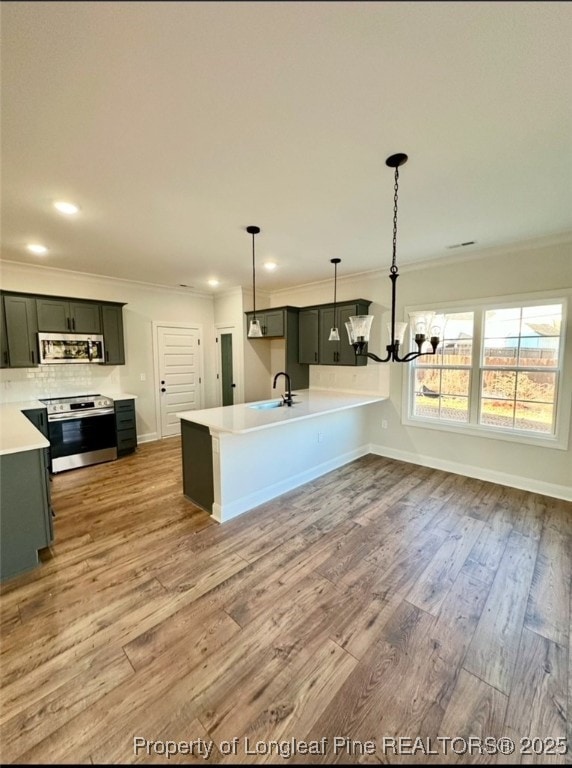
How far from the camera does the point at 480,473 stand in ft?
12.9

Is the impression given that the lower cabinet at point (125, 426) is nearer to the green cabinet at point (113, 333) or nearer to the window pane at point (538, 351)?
the green cabinet at point (113, 333)

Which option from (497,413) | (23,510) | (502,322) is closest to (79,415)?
(23,510)

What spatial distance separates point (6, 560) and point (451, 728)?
2.82m

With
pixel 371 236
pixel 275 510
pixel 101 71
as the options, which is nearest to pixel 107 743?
pixel 275 510

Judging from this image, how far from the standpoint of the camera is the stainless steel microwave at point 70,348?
4.25 metres

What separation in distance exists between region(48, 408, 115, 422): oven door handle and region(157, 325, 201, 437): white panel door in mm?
1260

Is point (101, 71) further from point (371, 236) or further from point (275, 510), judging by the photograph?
point (275, 510)

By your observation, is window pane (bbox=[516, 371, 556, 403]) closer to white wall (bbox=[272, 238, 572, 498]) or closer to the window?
the window

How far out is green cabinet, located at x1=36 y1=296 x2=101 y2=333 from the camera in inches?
165

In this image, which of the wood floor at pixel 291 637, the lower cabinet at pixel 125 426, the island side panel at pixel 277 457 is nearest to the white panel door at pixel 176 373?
the lower cabinet at pixel 125 426

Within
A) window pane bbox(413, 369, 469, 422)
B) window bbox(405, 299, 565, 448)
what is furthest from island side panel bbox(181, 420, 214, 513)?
window pane bbox(413, 369, 469, 422)

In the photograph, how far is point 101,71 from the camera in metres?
1.32

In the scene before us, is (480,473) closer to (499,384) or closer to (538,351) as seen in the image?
(499,384)

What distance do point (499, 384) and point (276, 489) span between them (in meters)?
2.94
